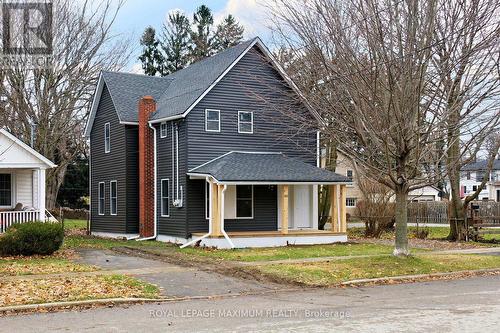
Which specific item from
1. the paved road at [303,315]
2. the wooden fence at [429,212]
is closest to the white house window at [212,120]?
the paved road at [303,315]

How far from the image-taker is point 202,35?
210ft

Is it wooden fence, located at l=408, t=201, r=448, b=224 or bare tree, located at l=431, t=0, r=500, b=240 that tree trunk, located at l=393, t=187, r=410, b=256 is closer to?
bare tree, located at l=431, t=0, r=500, b=240

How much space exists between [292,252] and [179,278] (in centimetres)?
679

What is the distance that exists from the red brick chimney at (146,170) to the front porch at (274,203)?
352cm

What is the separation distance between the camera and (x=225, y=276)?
16266 mm

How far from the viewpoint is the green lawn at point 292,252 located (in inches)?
803

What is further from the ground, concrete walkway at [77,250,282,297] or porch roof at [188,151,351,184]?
porch roof at [188,151,351,184]

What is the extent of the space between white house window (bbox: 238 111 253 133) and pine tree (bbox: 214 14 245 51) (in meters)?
35.6

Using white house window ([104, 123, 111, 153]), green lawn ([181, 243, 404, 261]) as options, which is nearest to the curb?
green lawn ([181, 243, 404, 261])

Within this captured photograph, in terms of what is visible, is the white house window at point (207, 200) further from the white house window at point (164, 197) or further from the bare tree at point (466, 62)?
the bare tree at point (466, 62)

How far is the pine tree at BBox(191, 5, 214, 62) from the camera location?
62.4 m

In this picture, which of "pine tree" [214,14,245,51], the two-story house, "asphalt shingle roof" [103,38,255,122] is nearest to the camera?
the two-story house

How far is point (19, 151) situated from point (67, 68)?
10.1 meters

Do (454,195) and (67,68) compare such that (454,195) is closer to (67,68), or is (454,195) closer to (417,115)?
(417,115)
